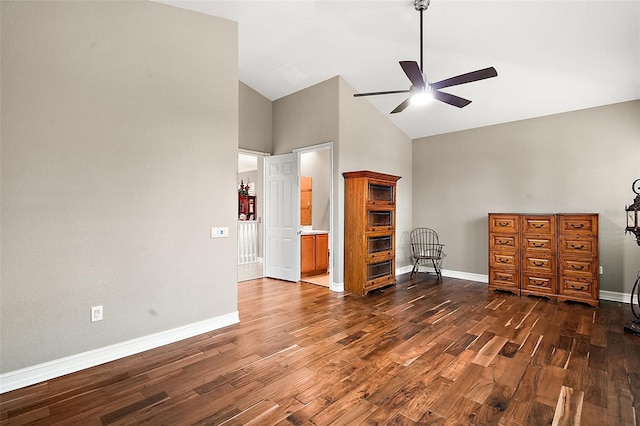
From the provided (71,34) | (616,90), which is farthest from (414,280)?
(71,34)

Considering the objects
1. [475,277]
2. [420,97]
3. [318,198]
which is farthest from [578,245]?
[318,198]

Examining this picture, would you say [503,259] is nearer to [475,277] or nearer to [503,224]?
[503,224]

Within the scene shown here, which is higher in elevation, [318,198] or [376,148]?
[376,148]

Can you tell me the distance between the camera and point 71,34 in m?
2.64

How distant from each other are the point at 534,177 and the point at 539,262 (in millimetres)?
1467

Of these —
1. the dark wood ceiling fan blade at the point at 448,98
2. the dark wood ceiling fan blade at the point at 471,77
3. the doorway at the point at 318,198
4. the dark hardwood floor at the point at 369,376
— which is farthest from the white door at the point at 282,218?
the dark wood ceiling fan blade at the point at 471,77

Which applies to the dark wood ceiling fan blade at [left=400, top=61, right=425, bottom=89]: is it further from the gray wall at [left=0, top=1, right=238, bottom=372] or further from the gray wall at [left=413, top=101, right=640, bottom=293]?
the gray wall at [left=413, top=101, right=640, bottom=293]

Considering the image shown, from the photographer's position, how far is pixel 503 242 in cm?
511

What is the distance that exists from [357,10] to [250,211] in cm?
611

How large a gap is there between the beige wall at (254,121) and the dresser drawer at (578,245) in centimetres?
511

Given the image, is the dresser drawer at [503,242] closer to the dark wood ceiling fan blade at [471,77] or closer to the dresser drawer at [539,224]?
the dresser drawer at [539,224]

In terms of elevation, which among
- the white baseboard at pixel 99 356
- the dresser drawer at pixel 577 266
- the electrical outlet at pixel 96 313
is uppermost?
the dresser drawer at pixel 577 266

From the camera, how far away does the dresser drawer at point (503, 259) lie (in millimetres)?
5020

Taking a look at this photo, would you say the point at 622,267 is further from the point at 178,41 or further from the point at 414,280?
the point at 178,41
